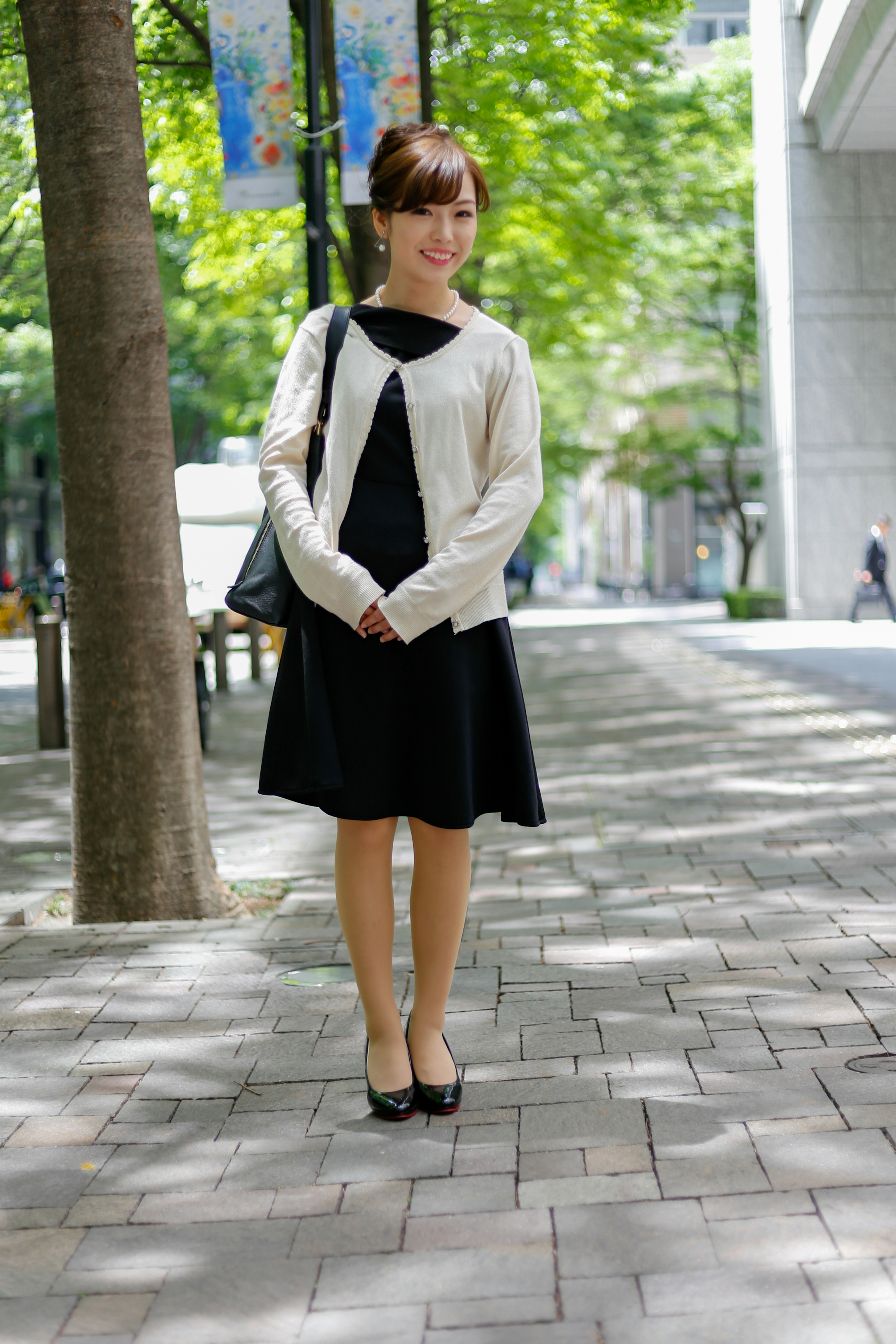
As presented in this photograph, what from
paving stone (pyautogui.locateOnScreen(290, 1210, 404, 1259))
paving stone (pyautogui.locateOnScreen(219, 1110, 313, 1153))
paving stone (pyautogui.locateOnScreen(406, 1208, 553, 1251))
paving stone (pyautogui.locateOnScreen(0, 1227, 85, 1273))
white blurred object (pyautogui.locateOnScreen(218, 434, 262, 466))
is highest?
white blurred object (pyautogui.locateOnScreen(218, 434, 262, 466))

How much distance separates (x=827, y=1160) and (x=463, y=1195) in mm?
701

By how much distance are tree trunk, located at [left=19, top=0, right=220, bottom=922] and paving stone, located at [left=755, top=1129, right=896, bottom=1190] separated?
2802 millimetres

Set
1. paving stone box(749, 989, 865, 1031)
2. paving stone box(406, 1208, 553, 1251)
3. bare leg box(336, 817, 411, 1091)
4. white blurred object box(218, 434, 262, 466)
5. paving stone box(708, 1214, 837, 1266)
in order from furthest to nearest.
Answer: white blurred object box(218, 434, 262, 466), paving stone box(749, 989, 865, 1031), bare leg box(336, 817, 411, 1091), paving stone box(406, 1208, 553, 1251), paving stone box(708, 1214, 837, 1266)

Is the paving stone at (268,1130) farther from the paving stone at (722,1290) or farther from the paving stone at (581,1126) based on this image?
the paving stone at (722,1290)

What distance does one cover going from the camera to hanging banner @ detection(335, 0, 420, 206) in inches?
360

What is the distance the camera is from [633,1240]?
2.47 meters

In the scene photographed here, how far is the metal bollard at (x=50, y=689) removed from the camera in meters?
10.7

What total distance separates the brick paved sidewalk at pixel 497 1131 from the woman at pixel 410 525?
0.38 metres

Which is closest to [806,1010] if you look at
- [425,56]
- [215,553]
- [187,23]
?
[187,23]

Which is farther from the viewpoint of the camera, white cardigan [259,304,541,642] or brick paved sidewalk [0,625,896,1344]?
white cardigan [259,304,541,642]

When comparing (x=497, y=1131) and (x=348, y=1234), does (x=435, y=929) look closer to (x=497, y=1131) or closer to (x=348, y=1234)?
(x=497, y=1131)

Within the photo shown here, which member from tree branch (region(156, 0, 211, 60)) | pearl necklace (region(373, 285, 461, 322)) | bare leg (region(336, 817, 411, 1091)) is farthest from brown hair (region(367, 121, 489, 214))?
tree branch (region(156, 0, 211, 60))

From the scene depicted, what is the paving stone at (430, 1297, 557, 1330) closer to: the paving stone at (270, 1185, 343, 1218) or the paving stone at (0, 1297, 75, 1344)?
the paving stone at (270, 1185, 343, 1218)

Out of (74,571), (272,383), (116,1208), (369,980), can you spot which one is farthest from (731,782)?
(272,383)
